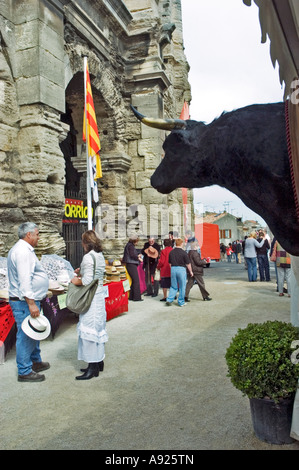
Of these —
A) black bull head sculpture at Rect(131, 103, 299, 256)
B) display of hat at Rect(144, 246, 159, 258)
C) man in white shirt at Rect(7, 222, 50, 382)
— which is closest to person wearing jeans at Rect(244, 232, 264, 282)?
display of hat at Rect(144, 246, 159, 258)

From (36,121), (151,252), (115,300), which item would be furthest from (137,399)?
(151,252)

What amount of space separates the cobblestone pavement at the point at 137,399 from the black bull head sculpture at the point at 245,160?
182 cm

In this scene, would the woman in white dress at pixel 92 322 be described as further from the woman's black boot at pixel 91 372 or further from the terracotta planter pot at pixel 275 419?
the terracotta planter pot at pixel 275 419

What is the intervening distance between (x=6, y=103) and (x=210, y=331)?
16.2ft

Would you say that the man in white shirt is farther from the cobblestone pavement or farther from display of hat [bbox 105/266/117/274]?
display of hat [bbox 105/266/117/274]

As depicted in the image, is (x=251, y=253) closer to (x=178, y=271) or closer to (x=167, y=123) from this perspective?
(x=178, y=271)

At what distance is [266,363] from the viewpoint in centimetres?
246

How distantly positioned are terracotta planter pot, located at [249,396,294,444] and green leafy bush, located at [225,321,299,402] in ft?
0.19

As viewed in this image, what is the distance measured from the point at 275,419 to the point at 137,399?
134 centimetres

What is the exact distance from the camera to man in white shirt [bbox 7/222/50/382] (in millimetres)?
3857

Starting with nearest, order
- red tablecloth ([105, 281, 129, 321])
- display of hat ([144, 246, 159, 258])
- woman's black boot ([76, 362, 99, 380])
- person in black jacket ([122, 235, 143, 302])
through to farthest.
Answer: woman's black boot ([76, 362, 99, 380]) → red tablecloth ([105, 281, 129, 321]) → person in black jacket ([122, 235, 143, 302]) → display of hat ([144, 246, 159, 258])

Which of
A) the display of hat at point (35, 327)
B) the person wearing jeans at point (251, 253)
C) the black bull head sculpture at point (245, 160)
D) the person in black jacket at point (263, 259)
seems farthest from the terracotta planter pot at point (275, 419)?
the person in black jacket at point (263, 259)

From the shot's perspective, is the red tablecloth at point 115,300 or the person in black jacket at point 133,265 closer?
the red tablecloth at point 115,300

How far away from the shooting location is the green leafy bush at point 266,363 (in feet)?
7.97
